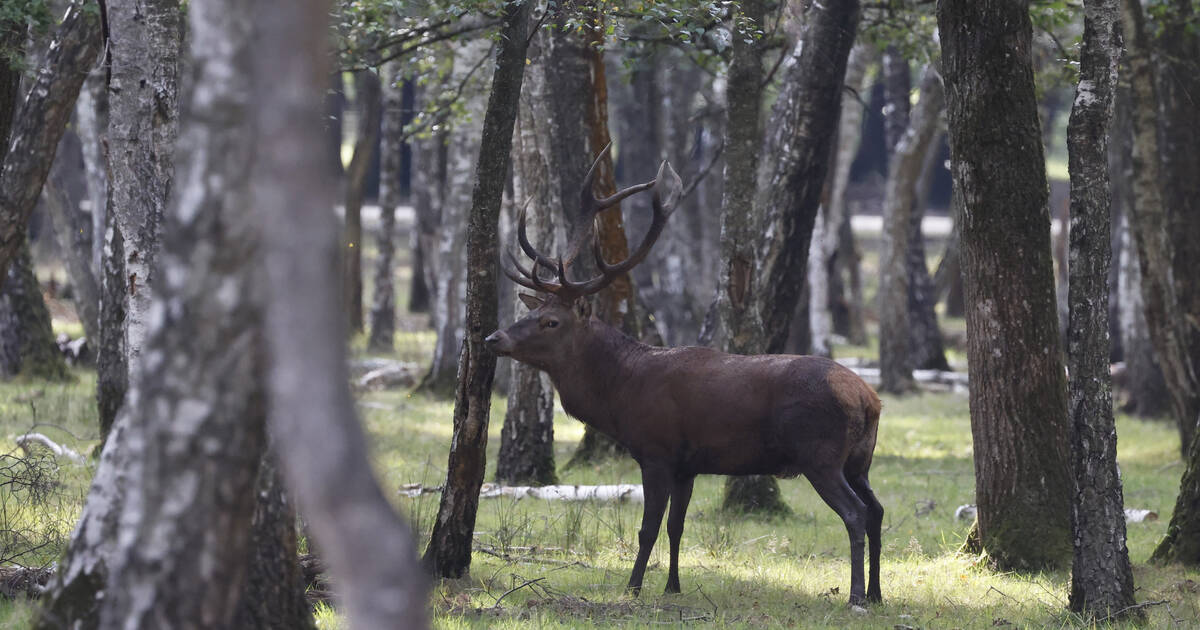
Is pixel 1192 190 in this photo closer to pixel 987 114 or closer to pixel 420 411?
pixel 987 114

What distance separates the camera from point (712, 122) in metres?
25.5

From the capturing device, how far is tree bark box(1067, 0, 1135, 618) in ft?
22.4

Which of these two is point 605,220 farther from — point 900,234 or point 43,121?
point 900,234

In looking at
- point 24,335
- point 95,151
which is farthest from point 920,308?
point 24,335

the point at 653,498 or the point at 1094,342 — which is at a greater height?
the point at 1094,342

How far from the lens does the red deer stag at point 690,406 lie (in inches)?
308

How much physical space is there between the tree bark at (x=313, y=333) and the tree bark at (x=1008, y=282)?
5796mm

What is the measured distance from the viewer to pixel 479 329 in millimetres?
7695

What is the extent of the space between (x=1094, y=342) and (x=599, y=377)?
3.24m

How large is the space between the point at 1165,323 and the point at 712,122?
13.5 meters

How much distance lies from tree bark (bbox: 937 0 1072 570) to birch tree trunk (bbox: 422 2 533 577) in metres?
2.91

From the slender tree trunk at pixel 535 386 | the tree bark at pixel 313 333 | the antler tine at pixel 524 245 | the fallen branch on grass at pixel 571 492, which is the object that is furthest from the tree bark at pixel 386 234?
the tree bark at pixel 313 333

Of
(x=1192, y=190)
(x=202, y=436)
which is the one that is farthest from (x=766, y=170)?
(x=202, y=436)

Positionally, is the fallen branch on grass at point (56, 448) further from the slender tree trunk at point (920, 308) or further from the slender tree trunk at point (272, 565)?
the slender tree trunk at point (920, 308)
